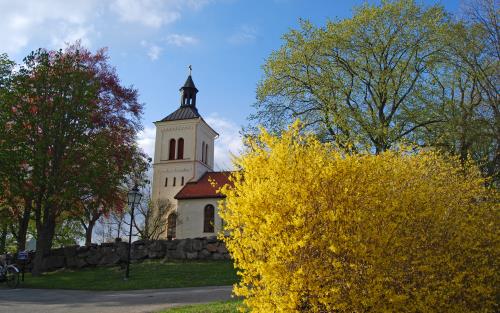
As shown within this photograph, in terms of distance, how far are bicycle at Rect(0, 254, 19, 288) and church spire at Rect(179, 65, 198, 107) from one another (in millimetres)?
36029

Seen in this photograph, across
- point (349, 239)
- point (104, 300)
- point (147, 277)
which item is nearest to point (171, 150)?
point (147, 277)

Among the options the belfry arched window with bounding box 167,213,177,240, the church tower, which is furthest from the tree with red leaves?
the church tower

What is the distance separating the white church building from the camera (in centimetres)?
4091

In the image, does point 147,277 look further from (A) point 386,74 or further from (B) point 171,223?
(B) point 171,223

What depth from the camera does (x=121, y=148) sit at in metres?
22.4

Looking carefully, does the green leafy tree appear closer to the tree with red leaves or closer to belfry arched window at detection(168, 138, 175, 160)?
the tree with red leaves

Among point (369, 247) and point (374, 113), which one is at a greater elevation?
point (374, 113)

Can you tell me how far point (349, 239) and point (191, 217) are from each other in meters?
36.6

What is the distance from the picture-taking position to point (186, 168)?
4666cm

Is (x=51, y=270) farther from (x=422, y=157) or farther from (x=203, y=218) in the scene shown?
(x=422, y=157)

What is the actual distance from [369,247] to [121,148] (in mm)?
18895

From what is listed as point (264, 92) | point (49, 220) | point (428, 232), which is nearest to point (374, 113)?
point (264, 92)

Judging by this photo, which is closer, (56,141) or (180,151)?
(56,141)

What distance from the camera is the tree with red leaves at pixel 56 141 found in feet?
64.3
